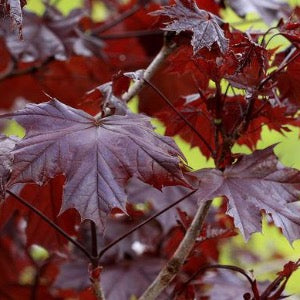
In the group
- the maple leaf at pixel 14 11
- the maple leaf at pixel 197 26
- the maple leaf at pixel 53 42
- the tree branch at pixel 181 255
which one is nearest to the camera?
the maple leaf at pixel 14 11

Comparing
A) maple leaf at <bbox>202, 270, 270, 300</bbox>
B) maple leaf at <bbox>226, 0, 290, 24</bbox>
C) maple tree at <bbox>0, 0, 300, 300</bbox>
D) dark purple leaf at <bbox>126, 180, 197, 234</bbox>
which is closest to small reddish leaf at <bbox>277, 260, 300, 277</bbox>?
maple tree at <bbox>0, 0, 300, 300</bbox>

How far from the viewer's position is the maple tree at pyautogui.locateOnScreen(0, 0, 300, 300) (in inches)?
37.6

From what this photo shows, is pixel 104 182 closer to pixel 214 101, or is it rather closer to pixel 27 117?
pixel 27 117

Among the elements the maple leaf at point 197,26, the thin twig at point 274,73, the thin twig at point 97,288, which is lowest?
the thin twig at point 97,288

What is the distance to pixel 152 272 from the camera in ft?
4.94

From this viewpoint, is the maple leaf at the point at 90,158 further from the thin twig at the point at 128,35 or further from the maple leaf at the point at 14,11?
the thin twig at the point at 128,35

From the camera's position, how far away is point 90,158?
95 centimetres

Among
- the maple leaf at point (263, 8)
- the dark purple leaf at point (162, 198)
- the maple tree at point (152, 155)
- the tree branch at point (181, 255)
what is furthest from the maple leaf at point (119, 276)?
the maple leaf at point (263, 8)

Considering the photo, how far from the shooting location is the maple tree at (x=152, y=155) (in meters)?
0.95

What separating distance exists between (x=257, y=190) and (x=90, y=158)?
0.85ft

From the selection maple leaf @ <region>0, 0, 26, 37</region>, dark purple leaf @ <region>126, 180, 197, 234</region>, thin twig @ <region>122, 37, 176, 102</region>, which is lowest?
dark purple leaf @ <region>126, 180, 197, 234</region>

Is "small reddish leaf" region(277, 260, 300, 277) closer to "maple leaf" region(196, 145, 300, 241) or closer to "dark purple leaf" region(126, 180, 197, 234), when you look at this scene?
"maple leaf" region(196, 145, 300, 241)

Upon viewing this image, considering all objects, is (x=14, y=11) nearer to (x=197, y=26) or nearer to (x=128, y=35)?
(x=197, y=26)

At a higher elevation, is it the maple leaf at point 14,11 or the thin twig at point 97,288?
the maple leaf at point 14,11
